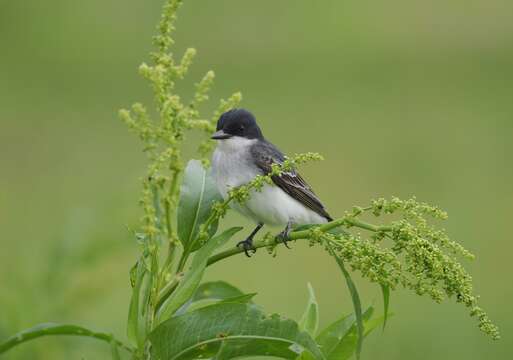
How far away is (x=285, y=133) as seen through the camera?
60.6 feet

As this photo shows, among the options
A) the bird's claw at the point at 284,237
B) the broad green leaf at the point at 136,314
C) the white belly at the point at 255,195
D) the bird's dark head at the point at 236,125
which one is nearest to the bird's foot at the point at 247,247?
the bird's claw at the point at 284,237

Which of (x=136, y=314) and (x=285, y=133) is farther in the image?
(x=285, y=133)

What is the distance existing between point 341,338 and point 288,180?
97.1 inches

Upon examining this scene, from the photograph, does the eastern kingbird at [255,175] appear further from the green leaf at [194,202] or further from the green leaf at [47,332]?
the green leaf at [47,332]

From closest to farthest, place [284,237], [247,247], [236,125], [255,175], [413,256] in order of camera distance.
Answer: [413,256]
[284,237]
[247,247]
[255,175]
[236,125]

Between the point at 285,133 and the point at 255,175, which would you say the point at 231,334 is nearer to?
the point at 255,175

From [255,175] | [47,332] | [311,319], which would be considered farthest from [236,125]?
[47,332]

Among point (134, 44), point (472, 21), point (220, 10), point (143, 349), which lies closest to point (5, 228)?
point (143, 349)

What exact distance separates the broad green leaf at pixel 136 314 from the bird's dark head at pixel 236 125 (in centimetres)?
252

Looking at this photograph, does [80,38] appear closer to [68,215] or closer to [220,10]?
[220,10]

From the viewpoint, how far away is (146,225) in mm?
3025

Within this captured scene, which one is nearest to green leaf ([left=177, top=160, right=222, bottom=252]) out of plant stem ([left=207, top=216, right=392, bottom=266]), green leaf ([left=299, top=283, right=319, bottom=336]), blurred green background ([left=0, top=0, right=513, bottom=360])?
plant stem ([left=207, top=216, right=392, bottom=266])

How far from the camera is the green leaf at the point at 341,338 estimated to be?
122 inches

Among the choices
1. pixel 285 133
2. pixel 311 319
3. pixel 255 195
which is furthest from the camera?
pixel 285 133
